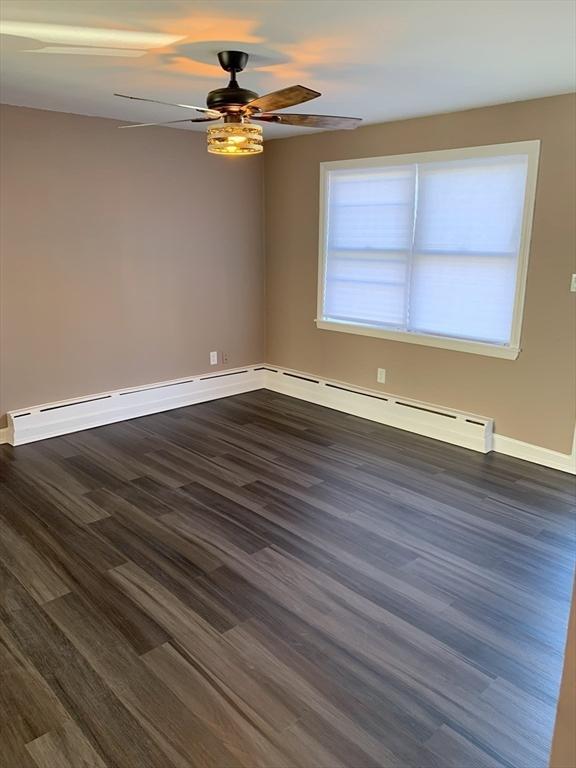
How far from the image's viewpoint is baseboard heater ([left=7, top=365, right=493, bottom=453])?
432 cm

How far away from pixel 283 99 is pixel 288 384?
3522 mm

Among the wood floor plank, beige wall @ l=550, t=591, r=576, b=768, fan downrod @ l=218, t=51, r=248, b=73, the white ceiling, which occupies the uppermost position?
the white ceiling

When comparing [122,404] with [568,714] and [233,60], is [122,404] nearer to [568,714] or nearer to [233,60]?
[233,60]

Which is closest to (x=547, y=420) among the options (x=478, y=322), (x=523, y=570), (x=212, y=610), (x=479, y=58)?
(x=478, y=322)

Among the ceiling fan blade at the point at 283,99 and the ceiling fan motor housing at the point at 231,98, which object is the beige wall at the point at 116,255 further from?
the ceiling fan blade at the point at 283,99

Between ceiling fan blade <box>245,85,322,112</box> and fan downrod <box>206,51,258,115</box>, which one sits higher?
fan downrod <box>206,51,258,115</box>

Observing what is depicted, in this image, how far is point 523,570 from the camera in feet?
9.07

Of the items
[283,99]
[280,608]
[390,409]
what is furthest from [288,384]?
[283,99]

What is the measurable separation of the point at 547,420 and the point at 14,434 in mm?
3885

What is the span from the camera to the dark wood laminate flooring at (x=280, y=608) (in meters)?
1.85

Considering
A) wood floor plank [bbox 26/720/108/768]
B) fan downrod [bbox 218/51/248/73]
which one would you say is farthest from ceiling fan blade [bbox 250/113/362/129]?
wood floor plank [bbox 26/720/108/768]

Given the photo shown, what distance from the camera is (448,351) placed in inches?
174

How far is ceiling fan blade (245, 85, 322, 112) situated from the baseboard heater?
2.76 m

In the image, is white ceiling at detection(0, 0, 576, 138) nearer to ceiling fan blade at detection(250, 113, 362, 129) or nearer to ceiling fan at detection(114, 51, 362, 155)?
ceiling fan at detection(114, 51, 362, 155)
